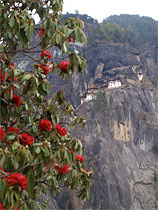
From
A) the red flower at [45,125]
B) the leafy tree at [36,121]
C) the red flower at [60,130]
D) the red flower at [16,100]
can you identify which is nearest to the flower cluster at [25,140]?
the leafy tree at [36,121]

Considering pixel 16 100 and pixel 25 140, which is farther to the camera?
pixel 16 100

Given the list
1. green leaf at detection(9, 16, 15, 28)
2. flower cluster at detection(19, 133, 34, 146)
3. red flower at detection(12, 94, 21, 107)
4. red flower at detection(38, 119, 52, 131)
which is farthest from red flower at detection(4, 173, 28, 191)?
green leaf at detection(9, 16, 15, 28)

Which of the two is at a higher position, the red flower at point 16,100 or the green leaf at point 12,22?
the green leaf at point 12,22

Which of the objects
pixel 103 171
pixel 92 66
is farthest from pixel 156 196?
pixel 92 66

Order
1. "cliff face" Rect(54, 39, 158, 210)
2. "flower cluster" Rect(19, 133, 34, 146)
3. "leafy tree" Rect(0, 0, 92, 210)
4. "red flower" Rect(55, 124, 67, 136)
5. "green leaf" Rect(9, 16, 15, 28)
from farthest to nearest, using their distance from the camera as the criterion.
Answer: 1. "cliff face" Rect(54, 39, 158, 210)
2. "red flower" Rect(55, 124, 67, 136)
3. "green leaf" Rect(9, 16, 15, 28)
4. "flower cluster" Rect(19, 133, 34, 146)
5. "leafy tree" Rect(0, 0, 92, 210)

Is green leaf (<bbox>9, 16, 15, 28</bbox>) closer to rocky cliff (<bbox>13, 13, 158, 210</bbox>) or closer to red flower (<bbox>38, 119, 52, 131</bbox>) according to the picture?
red flower (<bbox>38, 119, 52, 131</bbox>)

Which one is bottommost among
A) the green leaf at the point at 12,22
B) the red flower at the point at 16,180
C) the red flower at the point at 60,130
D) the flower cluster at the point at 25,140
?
the red flower at the point at 16,180

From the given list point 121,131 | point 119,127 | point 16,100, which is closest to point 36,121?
point 16,100

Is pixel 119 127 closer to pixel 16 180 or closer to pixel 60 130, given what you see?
pixel 60 130

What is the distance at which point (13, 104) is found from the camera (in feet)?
16.8

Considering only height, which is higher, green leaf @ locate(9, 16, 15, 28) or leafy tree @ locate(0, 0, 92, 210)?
green leaf @ locate(9, 16, 15, 28)

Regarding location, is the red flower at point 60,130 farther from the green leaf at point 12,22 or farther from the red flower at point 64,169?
the green leaf at point 12,22

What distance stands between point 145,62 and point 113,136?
29486mm

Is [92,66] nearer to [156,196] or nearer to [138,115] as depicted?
[138,115]
